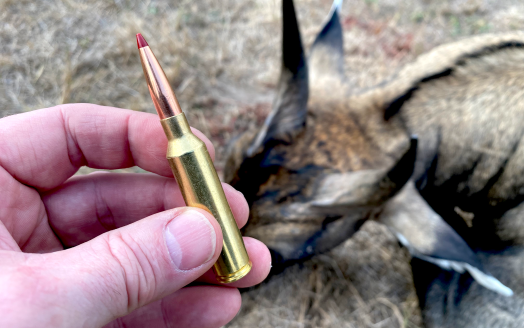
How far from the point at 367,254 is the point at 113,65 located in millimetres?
3050

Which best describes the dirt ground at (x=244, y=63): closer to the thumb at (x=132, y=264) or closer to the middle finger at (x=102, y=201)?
the middle finger at (x=102, y=201)

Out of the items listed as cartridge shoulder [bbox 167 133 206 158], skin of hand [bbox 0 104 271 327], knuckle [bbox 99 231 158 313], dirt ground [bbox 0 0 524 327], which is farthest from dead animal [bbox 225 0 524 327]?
knuckle [bbox 99 231 158 313]

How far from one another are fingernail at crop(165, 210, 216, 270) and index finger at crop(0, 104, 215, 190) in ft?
1.56

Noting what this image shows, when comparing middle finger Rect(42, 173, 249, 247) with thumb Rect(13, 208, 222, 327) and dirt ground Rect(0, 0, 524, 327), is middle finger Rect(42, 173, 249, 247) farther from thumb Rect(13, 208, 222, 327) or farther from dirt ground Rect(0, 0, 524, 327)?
dirt ground Rect(0, 0, 524, 327)

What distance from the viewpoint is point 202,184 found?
1.39 metres

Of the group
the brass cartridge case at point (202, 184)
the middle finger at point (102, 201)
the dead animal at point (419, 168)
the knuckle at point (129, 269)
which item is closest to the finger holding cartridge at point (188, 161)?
the brass cartridge case at point (202, 184)

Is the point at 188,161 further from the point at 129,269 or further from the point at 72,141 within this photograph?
the point at 72,141

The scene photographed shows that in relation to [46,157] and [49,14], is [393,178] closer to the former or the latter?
[46,157]

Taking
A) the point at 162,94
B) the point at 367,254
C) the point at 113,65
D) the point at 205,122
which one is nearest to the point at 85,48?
the point at 113,65

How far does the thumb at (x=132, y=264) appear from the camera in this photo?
116cm

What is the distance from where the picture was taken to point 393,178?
2.01 meters

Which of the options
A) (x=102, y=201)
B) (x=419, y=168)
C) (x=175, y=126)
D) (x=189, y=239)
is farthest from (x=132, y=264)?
(x=419, y=168)

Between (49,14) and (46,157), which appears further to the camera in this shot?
(49,14)

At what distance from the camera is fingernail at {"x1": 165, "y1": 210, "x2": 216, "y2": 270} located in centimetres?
131
